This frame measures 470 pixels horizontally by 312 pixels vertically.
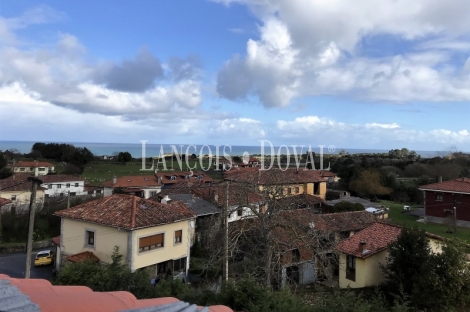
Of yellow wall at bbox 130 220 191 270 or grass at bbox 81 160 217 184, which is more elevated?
grass at bbox 81 160 217 184

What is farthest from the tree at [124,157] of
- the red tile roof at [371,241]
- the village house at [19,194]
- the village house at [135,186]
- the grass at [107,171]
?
the red tile roof at [371,241]

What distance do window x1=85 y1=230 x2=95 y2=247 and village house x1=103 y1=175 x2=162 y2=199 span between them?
22.0 metres

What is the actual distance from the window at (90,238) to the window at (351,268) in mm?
12148

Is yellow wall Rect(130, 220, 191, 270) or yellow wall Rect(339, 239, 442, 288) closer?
yellow wall Rect(339, 239, 442, 288)

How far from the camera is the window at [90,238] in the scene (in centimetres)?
1655

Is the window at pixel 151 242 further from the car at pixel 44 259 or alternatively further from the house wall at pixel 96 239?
the car at pixel 44 259

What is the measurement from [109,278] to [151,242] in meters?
8.05

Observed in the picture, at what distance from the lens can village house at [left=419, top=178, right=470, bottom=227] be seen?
27.8m

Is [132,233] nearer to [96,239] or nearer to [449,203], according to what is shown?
[96,239]

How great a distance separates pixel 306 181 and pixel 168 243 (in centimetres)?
2648

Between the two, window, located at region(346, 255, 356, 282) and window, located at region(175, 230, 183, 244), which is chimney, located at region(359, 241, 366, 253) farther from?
window, located at region(175, 230, 183, 244)

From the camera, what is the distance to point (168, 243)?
1734cm

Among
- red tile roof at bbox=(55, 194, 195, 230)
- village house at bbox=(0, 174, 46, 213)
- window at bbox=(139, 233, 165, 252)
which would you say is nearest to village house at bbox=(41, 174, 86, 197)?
village house at bbox=(0, 174, 46, 213)

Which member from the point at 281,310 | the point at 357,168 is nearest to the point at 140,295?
the point at 281,310
